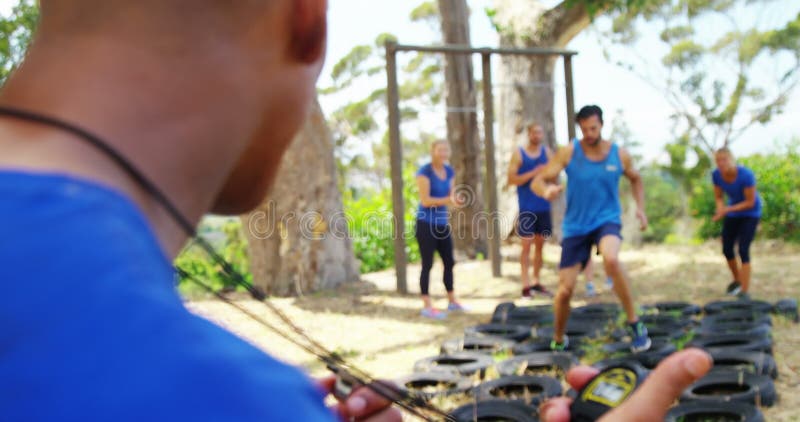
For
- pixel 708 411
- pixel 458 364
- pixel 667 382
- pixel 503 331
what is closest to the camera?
pixel 667 382

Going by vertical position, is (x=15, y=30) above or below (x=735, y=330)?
above

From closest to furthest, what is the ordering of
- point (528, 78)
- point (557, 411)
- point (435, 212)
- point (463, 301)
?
point (557, 411), point (435, 212), point (463, 301), point (528, 78)

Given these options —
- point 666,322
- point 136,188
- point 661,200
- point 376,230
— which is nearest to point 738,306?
point 666,322

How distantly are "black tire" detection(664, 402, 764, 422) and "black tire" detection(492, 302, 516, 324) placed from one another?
3060 mm

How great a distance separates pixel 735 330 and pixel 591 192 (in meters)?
1.85

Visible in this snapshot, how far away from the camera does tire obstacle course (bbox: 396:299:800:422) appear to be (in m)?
4.38

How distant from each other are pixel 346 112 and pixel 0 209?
4676 centimetres

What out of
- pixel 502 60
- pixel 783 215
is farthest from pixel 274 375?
pixel 783 215

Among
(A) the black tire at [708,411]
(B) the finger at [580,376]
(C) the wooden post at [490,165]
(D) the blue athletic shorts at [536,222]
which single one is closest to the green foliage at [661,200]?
(C) the wooden post at [490,165]

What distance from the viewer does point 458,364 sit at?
5793 millimetres

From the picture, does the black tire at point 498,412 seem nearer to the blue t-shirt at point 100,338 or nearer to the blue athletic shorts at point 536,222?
the blue t-shirt at point 100,338

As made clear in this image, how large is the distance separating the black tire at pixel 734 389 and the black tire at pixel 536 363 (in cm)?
92

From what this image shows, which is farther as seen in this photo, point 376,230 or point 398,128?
point 376,230

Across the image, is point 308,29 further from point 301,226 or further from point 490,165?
point 490,165
